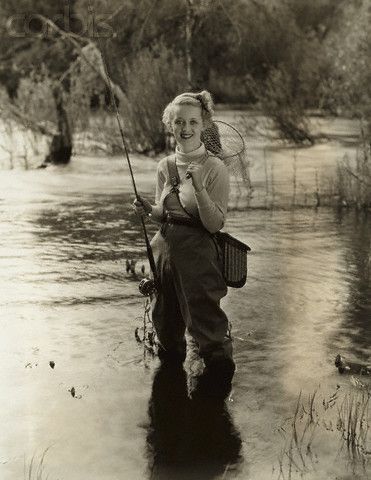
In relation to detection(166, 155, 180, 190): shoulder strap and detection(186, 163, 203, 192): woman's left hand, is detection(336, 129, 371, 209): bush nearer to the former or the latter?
detection(166, 155, 180, 190): shoulder strap

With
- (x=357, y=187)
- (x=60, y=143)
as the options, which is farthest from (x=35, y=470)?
(x=60, y=143)

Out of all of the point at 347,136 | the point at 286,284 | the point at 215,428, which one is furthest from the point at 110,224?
the point at 347,136

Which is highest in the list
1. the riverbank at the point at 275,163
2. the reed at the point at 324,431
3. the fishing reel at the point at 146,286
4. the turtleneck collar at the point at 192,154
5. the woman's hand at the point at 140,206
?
the turtleneck collar at the point at 192,154

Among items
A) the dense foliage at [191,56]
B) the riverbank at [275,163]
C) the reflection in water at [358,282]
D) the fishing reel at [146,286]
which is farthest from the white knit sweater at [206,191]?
the dense foliage at [191,56]

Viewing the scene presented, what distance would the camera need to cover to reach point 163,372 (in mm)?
5984

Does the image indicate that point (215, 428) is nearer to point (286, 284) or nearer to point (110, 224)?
point (286, 284)

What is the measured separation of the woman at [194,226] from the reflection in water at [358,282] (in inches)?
53.8

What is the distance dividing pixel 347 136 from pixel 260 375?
62.4 feet

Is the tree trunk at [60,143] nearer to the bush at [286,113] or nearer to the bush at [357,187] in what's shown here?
the bush at [286,113]

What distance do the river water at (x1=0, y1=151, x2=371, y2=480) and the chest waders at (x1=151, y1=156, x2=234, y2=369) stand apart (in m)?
0.37

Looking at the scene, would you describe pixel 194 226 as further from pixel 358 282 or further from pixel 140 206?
pixel 358 282

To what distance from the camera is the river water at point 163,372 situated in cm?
477

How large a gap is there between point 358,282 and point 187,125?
3.76m

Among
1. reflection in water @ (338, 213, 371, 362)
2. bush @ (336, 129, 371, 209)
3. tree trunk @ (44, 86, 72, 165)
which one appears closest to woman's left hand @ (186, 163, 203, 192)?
reflection in water @ (338, 213, 371, 362)
